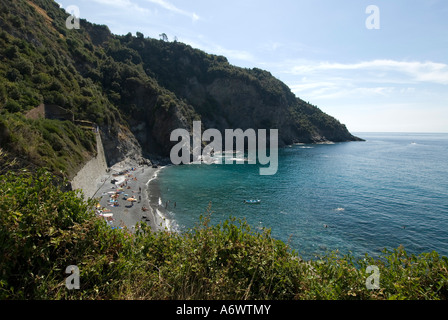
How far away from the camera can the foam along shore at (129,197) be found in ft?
98.2

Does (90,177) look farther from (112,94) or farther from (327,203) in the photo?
(112,94)

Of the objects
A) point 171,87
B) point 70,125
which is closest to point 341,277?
point 70,125

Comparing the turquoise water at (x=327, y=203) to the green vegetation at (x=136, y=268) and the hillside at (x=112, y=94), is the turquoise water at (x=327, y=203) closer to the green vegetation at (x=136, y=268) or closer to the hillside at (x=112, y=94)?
the green vegetation at (x=136, y=268)

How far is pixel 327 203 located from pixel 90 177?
129ft

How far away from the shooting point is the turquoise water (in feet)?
87.1

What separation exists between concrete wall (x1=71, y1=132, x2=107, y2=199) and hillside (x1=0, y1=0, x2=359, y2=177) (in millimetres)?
1622

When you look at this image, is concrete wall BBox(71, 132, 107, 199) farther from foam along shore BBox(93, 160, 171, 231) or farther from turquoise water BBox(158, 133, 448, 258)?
turquoise water BBox(158, 133, 448, 258)

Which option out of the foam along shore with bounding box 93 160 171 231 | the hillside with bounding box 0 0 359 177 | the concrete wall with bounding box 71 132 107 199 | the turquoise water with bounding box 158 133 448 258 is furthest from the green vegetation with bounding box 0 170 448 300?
the concrete wall with bounding box 71 132 107 199

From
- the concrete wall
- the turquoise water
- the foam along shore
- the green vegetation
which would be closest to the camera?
the green vegetation

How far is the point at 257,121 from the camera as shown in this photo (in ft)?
397

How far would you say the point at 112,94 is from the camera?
233ft

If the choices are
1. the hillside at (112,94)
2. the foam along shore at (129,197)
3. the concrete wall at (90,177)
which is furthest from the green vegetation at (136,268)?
the concrete wall at (90,177)

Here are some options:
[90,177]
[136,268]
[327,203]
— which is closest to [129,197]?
[90,177]
